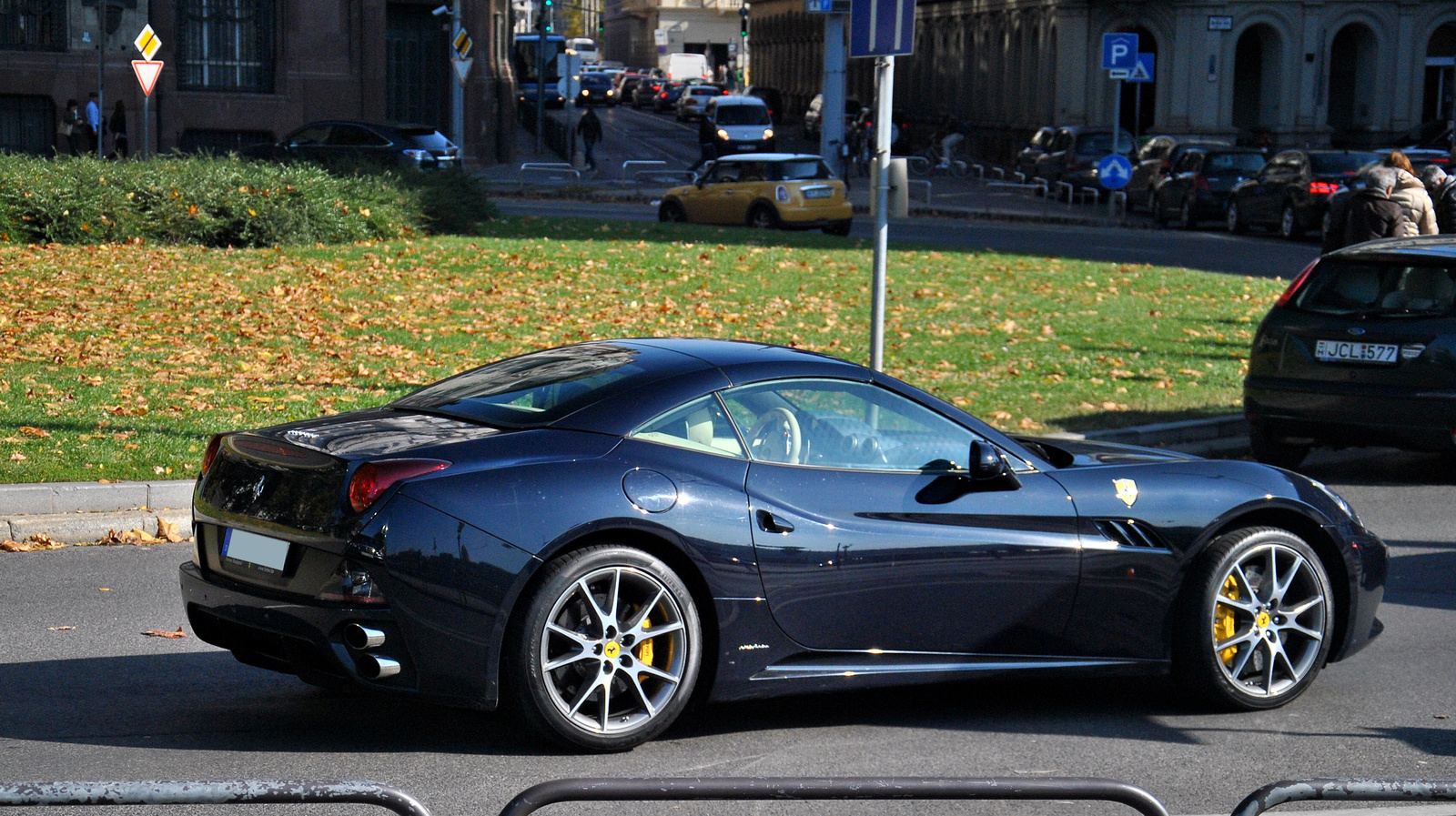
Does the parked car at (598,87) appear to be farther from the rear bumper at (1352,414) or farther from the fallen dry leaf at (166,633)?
the fallen dry leaf at (166,633)

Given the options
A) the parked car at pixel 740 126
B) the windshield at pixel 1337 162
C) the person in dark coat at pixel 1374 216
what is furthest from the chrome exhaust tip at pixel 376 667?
the parked car at pixel 740 126

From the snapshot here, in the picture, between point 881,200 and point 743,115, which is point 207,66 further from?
point 881,200

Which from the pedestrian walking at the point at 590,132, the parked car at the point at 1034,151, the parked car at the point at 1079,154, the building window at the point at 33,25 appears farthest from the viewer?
the pedestrian walking at the point at 590,132

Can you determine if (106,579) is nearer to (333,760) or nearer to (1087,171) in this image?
(333,760)

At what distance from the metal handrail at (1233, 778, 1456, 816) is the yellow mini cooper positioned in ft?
82.7

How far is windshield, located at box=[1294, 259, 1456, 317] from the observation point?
10789 mm

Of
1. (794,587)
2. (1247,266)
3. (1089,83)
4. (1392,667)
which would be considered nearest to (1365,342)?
(1392,667)

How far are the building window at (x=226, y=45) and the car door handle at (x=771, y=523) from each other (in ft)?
129

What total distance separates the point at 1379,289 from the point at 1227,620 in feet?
17.9

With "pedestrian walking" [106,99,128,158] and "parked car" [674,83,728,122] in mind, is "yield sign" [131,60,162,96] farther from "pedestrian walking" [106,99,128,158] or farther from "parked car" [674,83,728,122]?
"parked car" [674,83,728,122]

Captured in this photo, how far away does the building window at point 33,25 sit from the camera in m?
40.8

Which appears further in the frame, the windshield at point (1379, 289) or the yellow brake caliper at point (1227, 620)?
the windshield at point (1379, 289)

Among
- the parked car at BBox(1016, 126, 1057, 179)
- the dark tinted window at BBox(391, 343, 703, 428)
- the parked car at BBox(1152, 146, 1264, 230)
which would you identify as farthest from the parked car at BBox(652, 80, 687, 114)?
the dark tinted window at BBox(391, 343, 703, 428)

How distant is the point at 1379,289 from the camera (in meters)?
10.9
